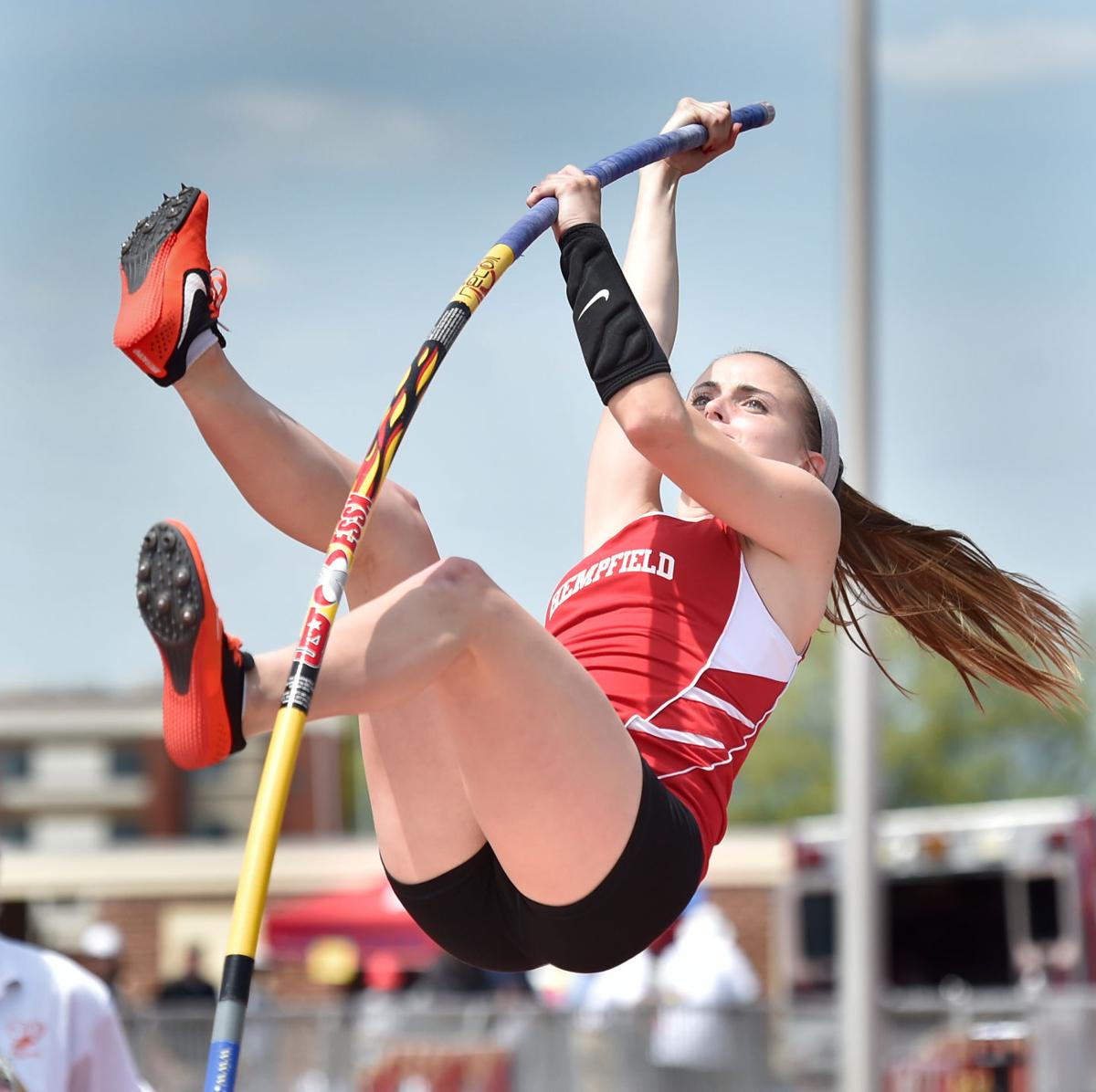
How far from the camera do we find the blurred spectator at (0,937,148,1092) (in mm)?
4637

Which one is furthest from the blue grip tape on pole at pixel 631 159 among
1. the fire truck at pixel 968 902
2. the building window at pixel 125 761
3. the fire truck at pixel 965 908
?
the building window at pixel 125 761

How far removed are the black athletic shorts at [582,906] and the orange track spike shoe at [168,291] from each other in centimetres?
124

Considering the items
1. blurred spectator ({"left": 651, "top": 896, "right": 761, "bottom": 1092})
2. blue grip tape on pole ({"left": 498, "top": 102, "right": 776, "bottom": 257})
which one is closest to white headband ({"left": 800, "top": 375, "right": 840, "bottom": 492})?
blue grip tape on pole ({"left": 498, "top": 102, "right": 776, "bottom": 257})

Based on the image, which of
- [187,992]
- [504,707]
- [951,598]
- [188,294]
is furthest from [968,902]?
[188,294]

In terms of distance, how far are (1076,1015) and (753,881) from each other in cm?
1522

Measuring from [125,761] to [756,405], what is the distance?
38.7 metres

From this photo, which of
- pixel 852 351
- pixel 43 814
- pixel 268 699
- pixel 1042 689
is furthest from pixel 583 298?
pixel 43 814

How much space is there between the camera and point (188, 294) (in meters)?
4.03

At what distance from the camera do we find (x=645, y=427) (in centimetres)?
392

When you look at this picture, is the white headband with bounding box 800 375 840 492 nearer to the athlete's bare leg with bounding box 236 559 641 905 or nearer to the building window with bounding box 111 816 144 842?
the athlete's bare leg with bounding box 236 559 641 905

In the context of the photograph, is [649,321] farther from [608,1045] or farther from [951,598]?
[608,1045]

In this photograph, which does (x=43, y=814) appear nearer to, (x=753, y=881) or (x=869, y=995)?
(x=753, y=881)

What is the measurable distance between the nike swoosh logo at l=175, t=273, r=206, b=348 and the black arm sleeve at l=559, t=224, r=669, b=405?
0.78m

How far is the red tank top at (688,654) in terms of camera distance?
165 inches
